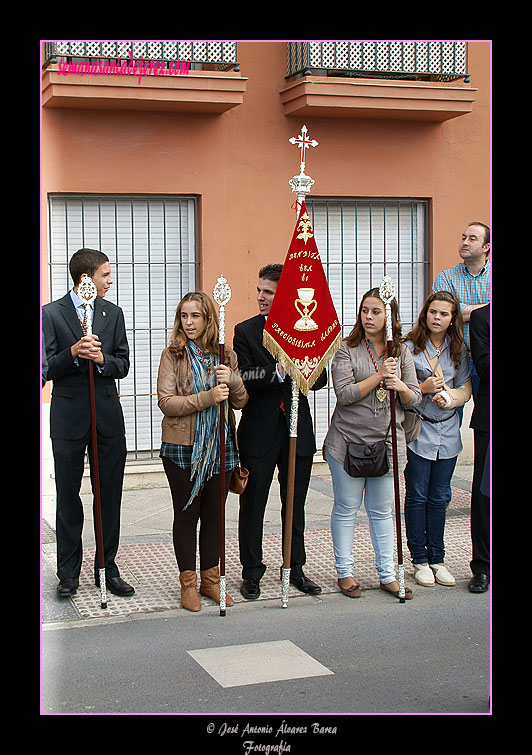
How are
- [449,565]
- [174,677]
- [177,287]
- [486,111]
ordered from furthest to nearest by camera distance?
[486,111] < [177,287] < [449,565] < [174,677]

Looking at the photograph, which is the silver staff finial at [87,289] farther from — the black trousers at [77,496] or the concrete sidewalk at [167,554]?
the concrete sidewalk at [167,554]

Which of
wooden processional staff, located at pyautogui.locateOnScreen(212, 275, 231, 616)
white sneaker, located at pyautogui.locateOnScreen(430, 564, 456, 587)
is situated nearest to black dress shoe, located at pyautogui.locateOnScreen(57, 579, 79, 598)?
wooden processional staff, located at pyautogui.locateOnScreen(212, 275, 231, 616)

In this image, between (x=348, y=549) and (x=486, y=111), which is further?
(x=486, y=111)

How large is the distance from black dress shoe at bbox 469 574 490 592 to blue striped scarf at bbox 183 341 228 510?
1894 mm

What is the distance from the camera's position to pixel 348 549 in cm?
635

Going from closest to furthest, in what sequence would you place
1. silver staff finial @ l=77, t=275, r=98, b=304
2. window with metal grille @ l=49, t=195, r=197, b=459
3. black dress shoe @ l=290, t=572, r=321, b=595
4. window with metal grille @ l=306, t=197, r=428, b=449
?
silver staff finial @ l=77, t=275, r=98, b=304 → black dress shoe @ l=290, t=572, r=321, b=595 → window with metal grille @ l=49, t=195, r=197, b=459 → window with metal grille @ l=306, t=197, r=428, b=449

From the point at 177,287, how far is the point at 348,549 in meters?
4.21

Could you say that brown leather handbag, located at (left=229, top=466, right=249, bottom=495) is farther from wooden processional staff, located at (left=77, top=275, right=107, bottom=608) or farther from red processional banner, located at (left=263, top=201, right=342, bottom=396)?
wooden processional staff, located at (left=77, top=275, right=107, bottom=608)

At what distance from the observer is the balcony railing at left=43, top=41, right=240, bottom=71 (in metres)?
8.70

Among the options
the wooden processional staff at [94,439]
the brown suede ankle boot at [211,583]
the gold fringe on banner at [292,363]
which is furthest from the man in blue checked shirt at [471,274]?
the wooden processional staff at [94,439]

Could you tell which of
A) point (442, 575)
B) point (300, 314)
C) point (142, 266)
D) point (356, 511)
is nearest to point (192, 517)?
point (356, 511)

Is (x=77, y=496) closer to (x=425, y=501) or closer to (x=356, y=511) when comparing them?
(x=356, y=511)

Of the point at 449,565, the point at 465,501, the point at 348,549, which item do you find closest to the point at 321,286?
the point at 348,549

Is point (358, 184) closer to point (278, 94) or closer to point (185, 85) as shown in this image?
point (278, 94)
